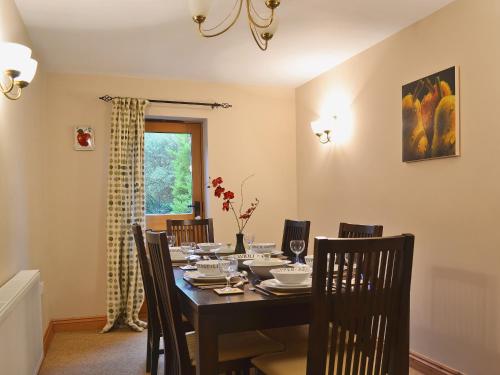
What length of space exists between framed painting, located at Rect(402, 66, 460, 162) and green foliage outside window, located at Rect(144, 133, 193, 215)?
7.60 ft

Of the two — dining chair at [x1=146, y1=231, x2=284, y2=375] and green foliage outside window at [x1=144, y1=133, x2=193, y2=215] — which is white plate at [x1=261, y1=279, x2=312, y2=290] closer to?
dining chair at [x1=146, y1=231, x2=284, y2=375]

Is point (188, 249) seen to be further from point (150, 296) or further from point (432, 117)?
point (432, 117)

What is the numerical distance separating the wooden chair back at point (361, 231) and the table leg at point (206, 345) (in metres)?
1.22

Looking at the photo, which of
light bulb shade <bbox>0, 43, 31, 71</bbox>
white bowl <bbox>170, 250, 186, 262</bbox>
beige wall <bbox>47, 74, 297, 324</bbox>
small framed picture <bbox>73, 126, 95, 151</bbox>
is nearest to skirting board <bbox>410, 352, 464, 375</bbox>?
white bowl <bbox>170, 250, 186, 262</bbox>

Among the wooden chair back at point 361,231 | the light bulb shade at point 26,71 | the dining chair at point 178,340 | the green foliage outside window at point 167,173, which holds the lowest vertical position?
the dining chair at point 178,340

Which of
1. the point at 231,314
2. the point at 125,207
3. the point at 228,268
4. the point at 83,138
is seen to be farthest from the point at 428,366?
the point at 83,138

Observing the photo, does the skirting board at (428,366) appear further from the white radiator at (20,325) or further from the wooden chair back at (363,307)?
the white radiator at (20,325)

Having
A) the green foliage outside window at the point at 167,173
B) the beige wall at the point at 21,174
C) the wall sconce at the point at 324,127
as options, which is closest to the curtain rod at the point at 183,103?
the green foliage outside window at the point at 167,173

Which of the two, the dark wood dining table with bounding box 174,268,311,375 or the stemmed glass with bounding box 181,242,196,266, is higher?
the stemmed glass with bounding box 181,242,196,266

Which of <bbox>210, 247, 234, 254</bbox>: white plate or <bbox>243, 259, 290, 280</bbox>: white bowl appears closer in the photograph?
<bbox>243, 259, 290, 280</bbox>: white bowl

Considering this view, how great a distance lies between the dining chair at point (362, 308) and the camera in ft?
5.37

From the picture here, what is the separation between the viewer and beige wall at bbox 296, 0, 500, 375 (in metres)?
2.60

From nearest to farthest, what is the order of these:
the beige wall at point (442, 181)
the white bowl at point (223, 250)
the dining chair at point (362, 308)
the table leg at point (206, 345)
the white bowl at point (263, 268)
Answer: the dining chair at point (362, 308), the table leg at point (206, 345), the white bowl at point (263, 268), the beige wall at point (442, 181), the white bowl at point (223, 250)

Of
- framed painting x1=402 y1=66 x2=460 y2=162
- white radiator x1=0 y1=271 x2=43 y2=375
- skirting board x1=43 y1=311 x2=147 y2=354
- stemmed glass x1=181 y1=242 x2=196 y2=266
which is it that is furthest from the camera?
skirting board x1=43 y1=311 x2=147 y2=354
